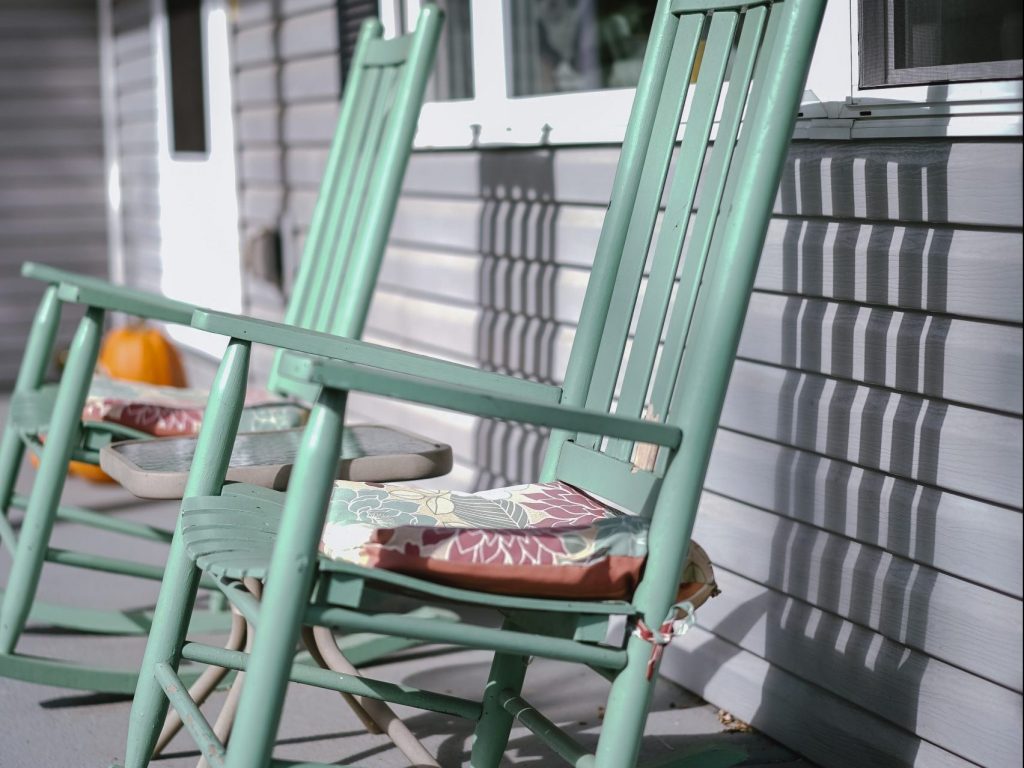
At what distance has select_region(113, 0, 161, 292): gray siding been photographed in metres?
5.20

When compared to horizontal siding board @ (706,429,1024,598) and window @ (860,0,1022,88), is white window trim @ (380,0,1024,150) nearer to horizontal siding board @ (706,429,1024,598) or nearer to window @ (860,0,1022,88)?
window @ (860,0,1022,88)

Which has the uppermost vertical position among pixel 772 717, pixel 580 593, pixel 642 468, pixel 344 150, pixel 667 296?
pixel 344 150

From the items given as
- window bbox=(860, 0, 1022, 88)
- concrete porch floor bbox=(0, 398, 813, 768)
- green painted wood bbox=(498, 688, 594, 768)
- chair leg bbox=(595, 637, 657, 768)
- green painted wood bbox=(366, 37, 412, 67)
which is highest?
green painted wood bbox=(366, 37, 412, 67)

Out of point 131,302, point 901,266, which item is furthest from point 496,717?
point 131,302

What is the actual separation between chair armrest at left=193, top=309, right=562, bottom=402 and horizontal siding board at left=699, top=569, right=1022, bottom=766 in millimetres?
566

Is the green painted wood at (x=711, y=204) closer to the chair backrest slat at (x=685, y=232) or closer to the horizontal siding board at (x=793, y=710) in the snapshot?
the chair backrest slat at (x=685, y=232)

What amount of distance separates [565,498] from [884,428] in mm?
453

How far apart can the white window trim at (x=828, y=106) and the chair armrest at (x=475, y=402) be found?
538mm

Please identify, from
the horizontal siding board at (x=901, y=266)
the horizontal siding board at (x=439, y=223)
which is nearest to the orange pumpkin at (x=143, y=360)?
the horizontal siding board at (x=439, y=223)

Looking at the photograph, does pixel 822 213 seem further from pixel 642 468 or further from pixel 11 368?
pixel 11 368

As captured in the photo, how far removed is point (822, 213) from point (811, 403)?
27 cm

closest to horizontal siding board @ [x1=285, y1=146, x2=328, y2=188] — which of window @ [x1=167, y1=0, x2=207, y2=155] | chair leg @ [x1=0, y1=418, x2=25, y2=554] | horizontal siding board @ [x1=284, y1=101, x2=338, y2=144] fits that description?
horizontal siding board @ [x1=284, y1=101, x2=338, y2=144]

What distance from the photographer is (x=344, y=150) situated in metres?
2.54

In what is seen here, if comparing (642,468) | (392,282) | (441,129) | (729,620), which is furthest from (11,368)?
(642,468)
